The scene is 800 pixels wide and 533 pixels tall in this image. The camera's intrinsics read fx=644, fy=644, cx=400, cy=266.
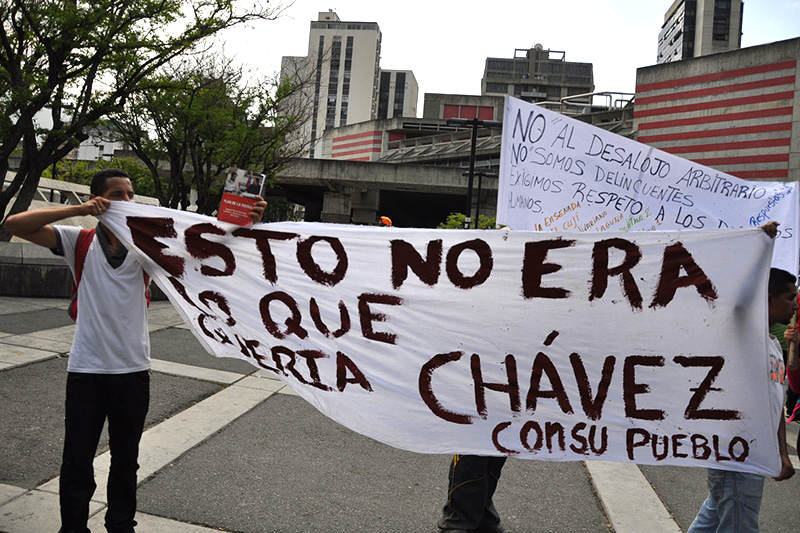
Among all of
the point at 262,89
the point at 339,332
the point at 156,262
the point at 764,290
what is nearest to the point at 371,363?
the point at 339,332

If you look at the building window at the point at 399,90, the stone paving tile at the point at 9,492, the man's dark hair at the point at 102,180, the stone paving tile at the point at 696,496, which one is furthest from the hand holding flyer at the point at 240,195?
the building window at the point at 399,90

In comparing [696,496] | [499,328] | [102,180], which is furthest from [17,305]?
[696,496]

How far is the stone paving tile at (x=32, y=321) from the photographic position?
7.93 metres

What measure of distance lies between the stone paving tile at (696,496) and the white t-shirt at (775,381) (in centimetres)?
155

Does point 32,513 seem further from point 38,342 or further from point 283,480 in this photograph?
point 38,342

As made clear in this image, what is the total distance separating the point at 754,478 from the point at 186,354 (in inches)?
256

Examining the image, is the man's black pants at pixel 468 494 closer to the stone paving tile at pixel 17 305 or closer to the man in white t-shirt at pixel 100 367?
the man in white t-shirt at pixel 100 367

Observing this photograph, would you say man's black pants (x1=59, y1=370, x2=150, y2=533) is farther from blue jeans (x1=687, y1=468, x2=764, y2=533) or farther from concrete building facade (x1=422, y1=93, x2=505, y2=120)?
concrete building facade (x1=422, y1=93, x2=505, y2=120)

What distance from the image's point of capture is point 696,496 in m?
4.67

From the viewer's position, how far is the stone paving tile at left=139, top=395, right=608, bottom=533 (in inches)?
148

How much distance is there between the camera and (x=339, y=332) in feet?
10.8

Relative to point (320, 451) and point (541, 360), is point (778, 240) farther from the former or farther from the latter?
point (320, 451)

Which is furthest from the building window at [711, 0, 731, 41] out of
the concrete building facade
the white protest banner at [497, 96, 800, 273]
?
the white protest banner at [497, 96, 800, 273]

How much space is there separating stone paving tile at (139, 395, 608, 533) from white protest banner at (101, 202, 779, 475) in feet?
3.18
